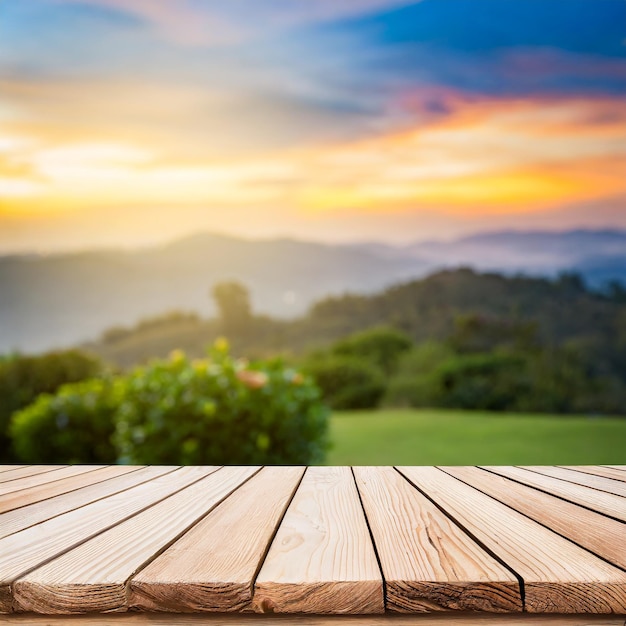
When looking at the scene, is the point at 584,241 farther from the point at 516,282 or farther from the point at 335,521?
the point at 335,521

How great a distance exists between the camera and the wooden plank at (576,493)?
47.6 inches

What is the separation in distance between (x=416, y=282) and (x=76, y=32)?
6702 mm

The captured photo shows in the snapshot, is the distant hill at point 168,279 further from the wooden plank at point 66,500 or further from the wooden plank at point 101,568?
the wooden plank at point 101,568

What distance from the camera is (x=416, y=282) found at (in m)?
11.2

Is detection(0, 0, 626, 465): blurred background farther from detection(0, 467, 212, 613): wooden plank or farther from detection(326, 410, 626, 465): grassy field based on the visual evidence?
detection(0, 467, 212, 613): wooden plank

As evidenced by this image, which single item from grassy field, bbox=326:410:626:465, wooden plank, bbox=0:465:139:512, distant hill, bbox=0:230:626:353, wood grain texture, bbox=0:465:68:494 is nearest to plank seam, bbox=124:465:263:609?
wooden plank, bbox=0:465:139:512

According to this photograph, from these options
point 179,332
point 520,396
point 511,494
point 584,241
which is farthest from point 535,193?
point 511,494

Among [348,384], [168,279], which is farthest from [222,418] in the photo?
[168,279]

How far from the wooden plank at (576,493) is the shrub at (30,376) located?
576 cm

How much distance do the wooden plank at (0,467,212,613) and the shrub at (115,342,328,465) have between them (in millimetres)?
2064

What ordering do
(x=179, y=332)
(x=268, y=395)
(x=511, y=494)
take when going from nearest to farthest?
(x=511, y=494) → (x=268, y=395) → (x=179, y=332)

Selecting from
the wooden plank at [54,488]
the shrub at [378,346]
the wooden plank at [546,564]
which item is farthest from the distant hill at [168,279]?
the wooden plank at [546,564]

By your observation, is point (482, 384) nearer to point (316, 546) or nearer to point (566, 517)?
point (566, 517)

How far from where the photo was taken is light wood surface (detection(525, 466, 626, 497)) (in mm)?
1445
